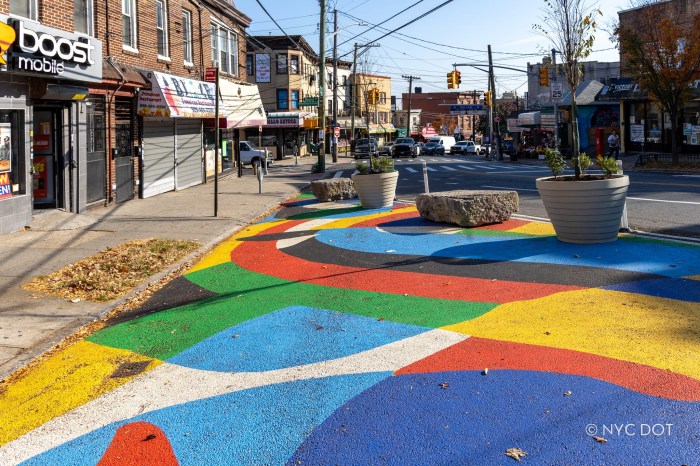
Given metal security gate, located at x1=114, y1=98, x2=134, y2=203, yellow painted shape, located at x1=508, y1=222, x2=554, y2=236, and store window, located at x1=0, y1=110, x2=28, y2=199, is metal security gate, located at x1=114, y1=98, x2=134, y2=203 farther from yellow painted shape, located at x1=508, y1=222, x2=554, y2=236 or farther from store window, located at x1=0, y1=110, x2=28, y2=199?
yellow painted shape, located at x1=508, y1=222, x2=554, y2=236

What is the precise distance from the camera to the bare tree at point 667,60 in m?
A: 27.2

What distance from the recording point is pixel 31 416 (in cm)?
463

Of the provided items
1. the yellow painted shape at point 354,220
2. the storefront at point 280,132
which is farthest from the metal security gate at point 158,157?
→ the storefront at point 280,132

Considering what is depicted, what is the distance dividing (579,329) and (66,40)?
11.6 meters

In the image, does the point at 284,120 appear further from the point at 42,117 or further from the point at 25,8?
the point at 25,8

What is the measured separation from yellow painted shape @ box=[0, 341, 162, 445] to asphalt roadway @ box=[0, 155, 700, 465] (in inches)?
0.8

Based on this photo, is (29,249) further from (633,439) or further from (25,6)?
(633,439)

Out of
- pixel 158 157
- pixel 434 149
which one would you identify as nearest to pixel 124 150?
pixel 158 157

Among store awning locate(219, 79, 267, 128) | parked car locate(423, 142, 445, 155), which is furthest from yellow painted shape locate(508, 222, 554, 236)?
parked car locate(423, 142, 445, 155)

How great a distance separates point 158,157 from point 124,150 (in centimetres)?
239

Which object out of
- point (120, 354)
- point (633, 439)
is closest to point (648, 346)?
point (633, 439)

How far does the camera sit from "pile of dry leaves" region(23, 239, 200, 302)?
823 cm

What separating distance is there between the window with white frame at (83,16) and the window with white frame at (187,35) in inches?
265

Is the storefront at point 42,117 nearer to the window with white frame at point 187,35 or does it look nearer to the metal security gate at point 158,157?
the metal security gate at point 158,157
